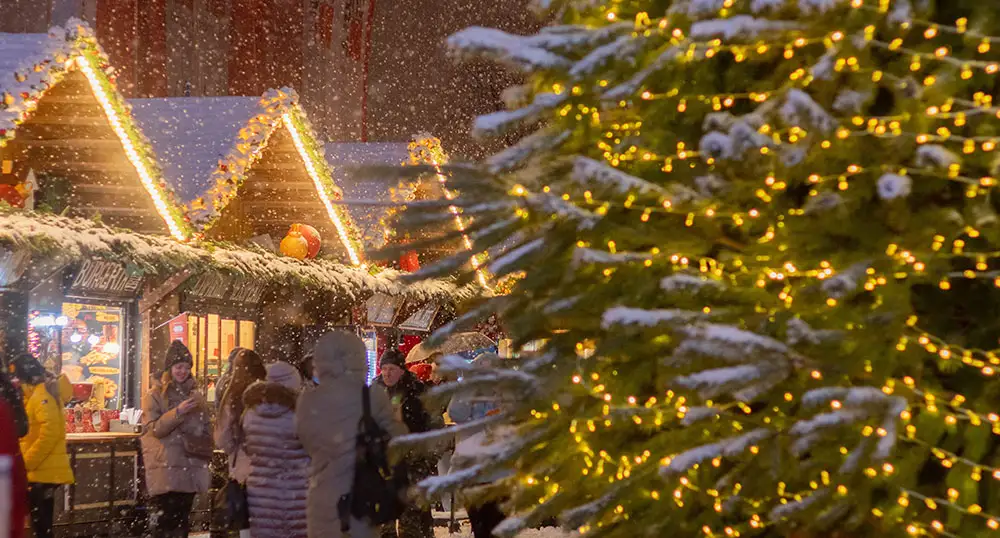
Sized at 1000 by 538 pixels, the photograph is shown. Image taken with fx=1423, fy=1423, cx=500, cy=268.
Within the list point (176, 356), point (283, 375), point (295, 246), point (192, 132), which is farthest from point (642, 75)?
point (295, 246)

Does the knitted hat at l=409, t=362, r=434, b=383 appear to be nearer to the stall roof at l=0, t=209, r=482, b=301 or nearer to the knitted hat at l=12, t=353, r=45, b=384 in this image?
the stall roof at l=0, t=209, r=482, b=301

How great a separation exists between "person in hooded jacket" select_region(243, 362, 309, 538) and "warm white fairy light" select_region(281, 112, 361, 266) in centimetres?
786

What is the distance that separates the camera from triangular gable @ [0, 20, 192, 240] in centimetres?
1223

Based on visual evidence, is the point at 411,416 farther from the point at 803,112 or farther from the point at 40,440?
the point at 803,112

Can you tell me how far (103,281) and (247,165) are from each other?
2.02m

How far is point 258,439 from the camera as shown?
893 cm

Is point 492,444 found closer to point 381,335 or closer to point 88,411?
point 88,411

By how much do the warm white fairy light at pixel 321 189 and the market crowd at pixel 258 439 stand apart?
4.92 metres

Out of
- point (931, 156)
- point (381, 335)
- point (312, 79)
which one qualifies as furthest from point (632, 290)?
point (312, 79)

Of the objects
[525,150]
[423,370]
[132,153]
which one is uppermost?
[132,153]

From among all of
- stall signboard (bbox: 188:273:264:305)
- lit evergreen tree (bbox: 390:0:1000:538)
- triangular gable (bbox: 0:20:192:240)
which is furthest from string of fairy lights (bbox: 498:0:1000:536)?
stall signboard (bbox: 188:273:264:305)

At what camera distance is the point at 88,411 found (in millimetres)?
14617

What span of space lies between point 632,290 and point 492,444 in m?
0.83

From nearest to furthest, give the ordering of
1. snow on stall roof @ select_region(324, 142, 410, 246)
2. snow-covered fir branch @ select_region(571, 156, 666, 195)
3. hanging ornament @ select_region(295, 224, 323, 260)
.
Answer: snow-covered fir branch @ select_region(571, 156, 666, 195) < hanging ornament @ select_region(295, 224, 323, 260) < snow on stall roof @ select_region(324, 142, 410, 246)
